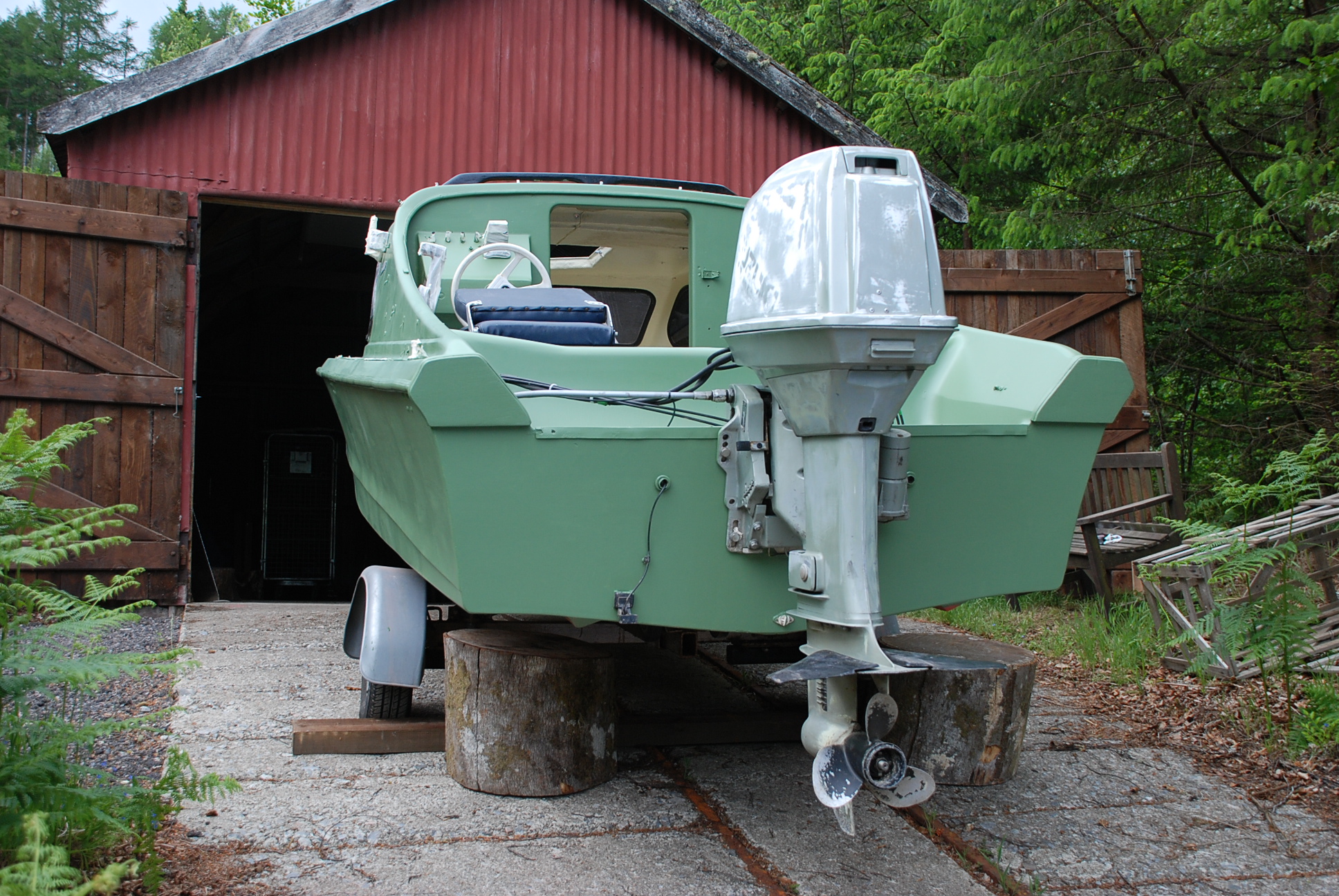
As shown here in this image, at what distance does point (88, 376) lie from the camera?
22.1 feet

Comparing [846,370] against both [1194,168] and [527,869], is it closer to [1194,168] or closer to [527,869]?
[527,869]

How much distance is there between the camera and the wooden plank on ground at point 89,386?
21.5 feet

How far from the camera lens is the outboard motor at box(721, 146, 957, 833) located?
98.4 inches

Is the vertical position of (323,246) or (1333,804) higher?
(323,246)

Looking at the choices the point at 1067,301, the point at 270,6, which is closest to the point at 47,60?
the point at 270,6

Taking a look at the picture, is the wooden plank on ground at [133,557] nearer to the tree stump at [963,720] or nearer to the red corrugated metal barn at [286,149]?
the red corrugated metal barn at [286,149]

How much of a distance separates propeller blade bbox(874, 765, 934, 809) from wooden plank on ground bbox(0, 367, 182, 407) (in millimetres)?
5967

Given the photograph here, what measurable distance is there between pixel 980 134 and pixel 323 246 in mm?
8086

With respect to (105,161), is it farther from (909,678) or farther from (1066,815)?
(1066,815)

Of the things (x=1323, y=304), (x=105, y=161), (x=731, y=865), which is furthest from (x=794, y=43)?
(x=731, y=865)

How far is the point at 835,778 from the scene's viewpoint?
2480 millimetres

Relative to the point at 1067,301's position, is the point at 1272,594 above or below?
below

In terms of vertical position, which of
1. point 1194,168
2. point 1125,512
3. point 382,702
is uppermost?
point 1194,168

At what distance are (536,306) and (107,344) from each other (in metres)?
4.29
